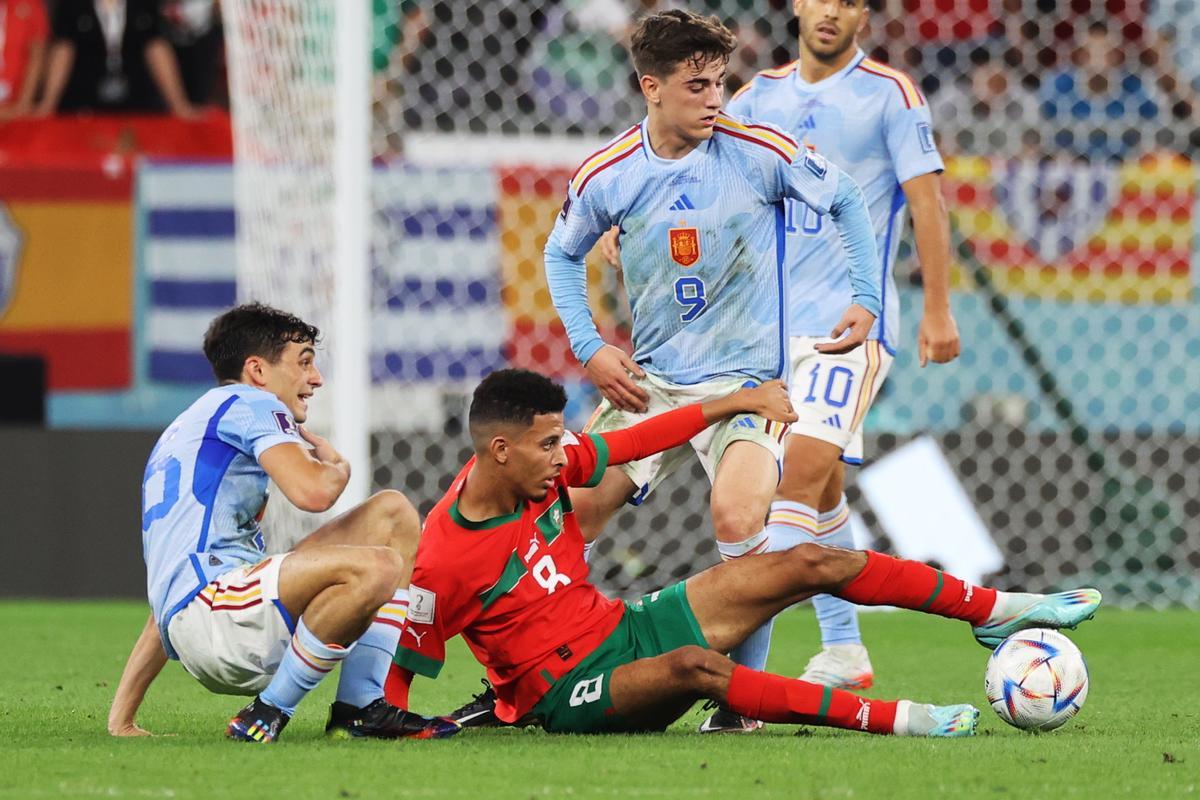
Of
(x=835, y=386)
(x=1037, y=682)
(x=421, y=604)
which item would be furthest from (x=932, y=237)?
(x=421, y=604)

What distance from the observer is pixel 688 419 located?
4656 millimetres

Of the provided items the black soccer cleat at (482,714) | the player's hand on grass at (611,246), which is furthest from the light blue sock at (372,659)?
the player's hand on grass at (611,246)

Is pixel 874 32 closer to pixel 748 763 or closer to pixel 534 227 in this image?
pixel 534 227

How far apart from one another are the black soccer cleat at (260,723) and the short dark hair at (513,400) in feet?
2.53

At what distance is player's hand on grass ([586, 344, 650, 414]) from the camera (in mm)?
4840

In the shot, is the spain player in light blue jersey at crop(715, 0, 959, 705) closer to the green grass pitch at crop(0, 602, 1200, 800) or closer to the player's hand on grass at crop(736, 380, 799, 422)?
the green grass pitch at crop(0, 602, 1200, 800)

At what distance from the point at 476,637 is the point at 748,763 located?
830mm

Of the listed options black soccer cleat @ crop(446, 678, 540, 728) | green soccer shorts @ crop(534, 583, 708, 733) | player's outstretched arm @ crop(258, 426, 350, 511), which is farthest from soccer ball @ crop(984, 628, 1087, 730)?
player's outstretched arm @ crop(258, 426, 350, 511)

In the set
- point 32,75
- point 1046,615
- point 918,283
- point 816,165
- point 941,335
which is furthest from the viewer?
point 32,75

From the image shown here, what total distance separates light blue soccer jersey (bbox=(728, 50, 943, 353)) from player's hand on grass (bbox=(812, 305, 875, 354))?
3.08 feet

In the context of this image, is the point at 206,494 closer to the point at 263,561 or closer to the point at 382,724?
the point at 263,561

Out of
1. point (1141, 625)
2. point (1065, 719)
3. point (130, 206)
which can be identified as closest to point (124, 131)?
point (130, 206)

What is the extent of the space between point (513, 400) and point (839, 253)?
1.80m

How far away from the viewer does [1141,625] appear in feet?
25.5
